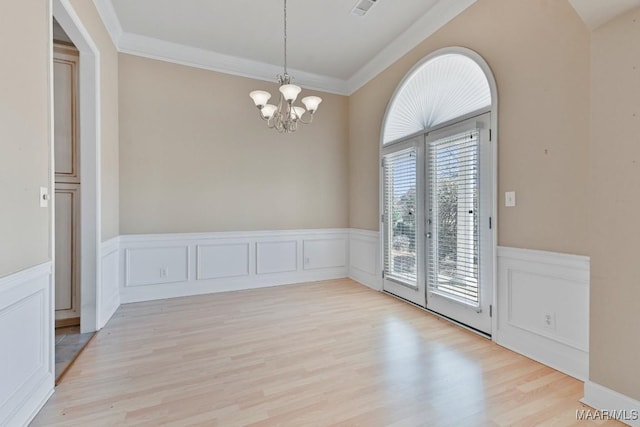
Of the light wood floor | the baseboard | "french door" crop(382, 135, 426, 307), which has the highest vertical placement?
"french door" crop(382, 135, 426, 307)

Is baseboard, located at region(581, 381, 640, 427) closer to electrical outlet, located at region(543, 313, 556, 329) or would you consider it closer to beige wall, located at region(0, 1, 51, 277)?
electrical outlet, located at region(543, 313, 556, 329)

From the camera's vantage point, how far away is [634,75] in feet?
5.45

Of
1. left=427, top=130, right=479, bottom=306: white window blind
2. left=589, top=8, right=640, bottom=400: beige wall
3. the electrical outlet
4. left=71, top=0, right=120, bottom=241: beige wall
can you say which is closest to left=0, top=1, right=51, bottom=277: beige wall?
left=71, top=0, right=120, bottom=241: beige wall

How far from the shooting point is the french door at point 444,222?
2846 millimetres

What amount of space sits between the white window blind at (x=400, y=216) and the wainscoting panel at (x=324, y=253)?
1077mm

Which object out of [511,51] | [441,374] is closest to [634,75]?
[511,51]

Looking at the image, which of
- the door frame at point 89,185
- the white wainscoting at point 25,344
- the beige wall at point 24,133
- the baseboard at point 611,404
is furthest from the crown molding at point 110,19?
the baseboard at point 611,404

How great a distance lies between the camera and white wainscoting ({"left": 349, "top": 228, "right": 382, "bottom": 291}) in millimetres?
4488

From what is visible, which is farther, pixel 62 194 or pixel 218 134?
pixel 218 134

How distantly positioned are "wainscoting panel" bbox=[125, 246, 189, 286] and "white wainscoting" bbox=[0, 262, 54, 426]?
1.98m

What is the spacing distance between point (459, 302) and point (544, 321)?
797mm

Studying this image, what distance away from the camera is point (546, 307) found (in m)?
2.35

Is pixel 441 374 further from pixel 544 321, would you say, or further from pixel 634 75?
pixel 634 75

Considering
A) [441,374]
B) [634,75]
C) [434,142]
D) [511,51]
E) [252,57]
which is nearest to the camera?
[634,75]
